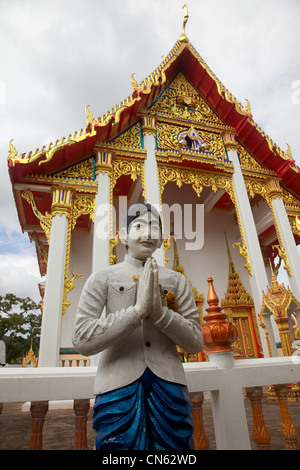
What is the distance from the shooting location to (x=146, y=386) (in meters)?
1.07

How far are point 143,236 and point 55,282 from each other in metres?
3.72

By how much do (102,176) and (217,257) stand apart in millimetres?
4373

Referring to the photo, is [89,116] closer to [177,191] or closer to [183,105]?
[183,105]

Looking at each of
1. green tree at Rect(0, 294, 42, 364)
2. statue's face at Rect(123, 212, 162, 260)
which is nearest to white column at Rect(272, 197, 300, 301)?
statue's face at Rect(123, 212, 162, 260)

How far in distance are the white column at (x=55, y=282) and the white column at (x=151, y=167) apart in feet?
5.24

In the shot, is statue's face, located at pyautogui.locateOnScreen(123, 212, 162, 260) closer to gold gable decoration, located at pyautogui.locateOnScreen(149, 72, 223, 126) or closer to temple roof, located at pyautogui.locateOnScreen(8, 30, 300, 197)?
temple roof, located at pyautogui.locateOnScreen(8, 30, 300, 197)

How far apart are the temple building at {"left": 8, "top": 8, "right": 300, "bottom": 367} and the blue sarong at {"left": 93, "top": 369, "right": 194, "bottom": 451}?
3580 mm

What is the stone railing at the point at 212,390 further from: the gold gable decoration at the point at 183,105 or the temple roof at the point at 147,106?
the gold gable decoration at the point at 183,105

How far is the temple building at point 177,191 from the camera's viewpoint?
16.9 feet

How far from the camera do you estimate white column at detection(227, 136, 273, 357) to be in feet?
18.9

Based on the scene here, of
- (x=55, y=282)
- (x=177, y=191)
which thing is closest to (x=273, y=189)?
(x=177, y=191)

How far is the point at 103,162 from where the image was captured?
18.9 ft

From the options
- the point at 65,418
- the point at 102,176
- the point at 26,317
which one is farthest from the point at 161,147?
the point at 26,317
